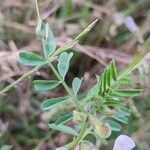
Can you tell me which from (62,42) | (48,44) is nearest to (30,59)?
(48,44)

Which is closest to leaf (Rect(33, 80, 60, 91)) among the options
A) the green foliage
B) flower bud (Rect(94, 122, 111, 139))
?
the green foliage

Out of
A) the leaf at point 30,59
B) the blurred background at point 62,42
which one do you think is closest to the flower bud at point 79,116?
the leaf at point 30,59

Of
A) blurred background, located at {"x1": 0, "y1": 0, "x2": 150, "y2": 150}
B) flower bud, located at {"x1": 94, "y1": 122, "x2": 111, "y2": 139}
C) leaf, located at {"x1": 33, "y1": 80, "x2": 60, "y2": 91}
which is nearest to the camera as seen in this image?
flower bud, located at {"x1": 94, "y1": 122, "x2": 111, "y2": 139}

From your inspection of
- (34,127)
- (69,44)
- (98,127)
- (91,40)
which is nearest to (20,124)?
(34,127)

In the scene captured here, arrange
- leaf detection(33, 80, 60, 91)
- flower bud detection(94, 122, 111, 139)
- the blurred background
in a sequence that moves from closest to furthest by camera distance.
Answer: flower bud detection(94, 122, 111, 139), leaf detection(33, 80, 60, 91), the blurred background

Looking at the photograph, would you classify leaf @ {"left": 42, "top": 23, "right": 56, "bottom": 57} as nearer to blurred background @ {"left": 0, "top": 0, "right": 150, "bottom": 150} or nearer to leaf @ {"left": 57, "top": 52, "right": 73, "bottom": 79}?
leaf @ {"left": 57, "top": 52, "right": 73, "bottom": 79}

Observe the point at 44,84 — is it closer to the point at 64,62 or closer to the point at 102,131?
the point at 64,62

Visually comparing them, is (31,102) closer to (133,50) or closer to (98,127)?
(133,50)

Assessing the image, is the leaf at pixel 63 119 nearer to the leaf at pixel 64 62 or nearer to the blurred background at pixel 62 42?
the leaf at pixel 64 62
